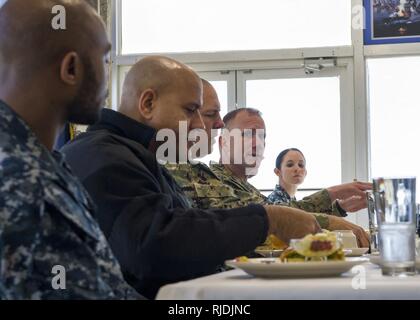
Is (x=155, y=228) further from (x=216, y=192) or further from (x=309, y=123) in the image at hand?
(x=309, y=123)

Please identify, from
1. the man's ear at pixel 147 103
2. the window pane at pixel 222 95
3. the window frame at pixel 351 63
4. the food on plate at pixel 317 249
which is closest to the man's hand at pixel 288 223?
the food on plate at pixel 317 249

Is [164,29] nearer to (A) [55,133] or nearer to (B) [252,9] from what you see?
(B) [252,9]

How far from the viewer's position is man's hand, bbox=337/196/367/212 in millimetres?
2930

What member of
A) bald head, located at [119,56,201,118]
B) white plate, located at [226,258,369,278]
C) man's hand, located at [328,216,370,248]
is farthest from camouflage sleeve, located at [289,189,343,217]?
white plate, located at [226,258,369,278]

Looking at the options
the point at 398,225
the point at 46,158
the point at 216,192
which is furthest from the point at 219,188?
the point at 46,158

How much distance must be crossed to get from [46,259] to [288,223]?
594 mm

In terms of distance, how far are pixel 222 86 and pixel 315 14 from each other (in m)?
0.84

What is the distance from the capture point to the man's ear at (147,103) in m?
2.08

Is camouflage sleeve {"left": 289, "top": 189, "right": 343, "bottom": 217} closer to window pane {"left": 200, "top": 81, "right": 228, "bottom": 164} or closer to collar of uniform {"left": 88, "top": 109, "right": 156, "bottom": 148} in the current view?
collar of uniform {"left": 88, "top": 109, "right": 156, "bottom": 148}

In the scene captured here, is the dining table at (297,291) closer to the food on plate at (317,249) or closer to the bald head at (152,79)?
the food on plate at (317,249)

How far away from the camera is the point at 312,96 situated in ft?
17.6

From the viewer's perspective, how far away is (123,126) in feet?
6.41

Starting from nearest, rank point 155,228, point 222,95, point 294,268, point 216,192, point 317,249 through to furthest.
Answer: point 294,268, point 317,249, point 155,228, point 216,192, point 222,95
